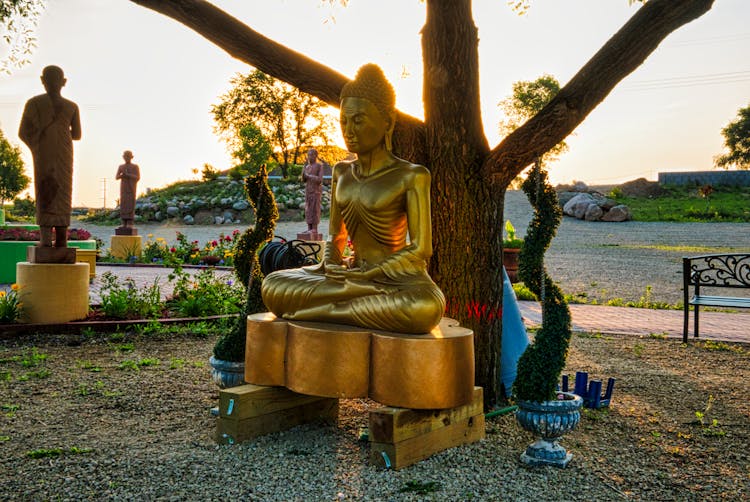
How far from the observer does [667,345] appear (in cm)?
789

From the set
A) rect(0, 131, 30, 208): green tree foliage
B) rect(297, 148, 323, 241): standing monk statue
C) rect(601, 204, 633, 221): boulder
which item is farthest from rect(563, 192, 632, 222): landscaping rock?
rect(0, 131, 30, 208): green tree foliage

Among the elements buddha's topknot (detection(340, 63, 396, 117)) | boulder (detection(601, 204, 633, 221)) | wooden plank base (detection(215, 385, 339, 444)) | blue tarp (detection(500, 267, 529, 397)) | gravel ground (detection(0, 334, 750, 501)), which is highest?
boulder (detection(601, 204, 633, 221))

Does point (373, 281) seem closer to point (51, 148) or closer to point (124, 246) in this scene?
point (51, 148)

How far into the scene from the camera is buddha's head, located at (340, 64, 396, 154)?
3932 millimetres

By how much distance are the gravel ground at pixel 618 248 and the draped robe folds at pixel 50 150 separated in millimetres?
8957

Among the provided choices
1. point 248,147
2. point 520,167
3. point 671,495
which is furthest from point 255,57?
point 248,147

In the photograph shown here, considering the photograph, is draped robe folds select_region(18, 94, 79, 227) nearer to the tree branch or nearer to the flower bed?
the flower bed

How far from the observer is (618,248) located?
21688 mm

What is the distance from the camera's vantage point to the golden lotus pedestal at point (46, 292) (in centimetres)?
767

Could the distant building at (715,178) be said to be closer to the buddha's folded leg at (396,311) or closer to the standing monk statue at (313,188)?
the standing monk statue at (313,188)

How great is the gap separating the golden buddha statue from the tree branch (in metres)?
0.96

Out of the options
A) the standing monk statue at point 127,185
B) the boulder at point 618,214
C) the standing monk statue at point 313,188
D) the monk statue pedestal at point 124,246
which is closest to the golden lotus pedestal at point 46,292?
the monk statue pedestal at point 124,246

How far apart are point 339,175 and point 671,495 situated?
2.66 meters

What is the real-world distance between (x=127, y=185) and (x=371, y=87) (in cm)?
1737
